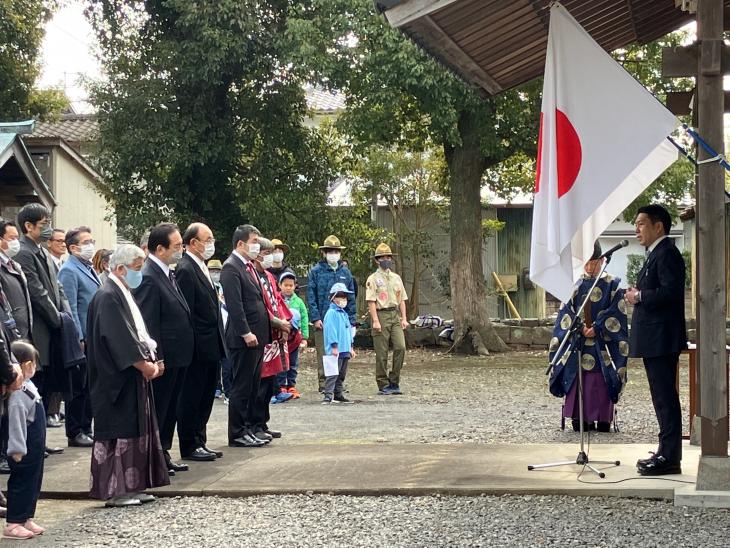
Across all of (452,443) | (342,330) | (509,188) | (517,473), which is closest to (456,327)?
(509,188)

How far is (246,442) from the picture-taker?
893 centimetres

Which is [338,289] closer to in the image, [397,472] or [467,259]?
[397,472]

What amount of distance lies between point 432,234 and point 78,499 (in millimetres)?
19207

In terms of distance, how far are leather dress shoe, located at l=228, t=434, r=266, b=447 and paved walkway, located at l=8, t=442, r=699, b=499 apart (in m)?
0.16

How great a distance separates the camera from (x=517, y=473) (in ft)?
23.7

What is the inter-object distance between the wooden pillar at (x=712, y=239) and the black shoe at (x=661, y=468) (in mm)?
546

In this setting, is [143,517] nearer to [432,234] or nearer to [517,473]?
[517,473]

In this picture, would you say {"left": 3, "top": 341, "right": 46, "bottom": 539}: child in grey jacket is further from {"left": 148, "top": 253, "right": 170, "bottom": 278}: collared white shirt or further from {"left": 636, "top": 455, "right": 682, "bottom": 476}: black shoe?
{"left": 636, "top": 455, "right": 682, "bottom": 476}: black shoe

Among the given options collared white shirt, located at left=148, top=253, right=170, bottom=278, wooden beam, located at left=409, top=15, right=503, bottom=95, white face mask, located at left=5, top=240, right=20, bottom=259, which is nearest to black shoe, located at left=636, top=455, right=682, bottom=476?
wooden beam, located at left=409, top=15, right=503, bottom=95

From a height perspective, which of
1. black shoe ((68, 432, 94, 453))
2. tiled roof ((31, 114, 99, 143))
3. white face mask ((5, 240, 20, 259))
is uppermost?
tiled roof ((31, 114, 99, 143))

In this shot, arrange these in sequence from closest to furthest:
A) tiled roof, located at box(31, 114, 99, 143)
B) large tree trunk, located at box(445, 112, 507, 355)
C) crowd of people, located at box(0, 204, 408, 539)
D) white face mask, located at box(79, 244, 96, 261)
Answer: crowd of people, located at box(0, 204, 408, 539), white face mask, located at box(79, 244, 96, 261), large tree trunk, located at box(445, 112, 507, 355), tiled roof, located at box(31, 114, 99, 143)

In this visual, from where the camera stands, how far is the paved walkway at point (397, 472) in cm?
674

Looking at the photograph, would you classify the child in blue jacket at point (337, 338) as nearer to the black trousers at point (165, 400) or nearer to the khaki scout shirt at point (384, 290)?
the khaki scout shirt at point (384, 290)

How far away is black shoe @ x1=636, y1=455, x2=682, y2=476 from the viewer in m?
6.95
